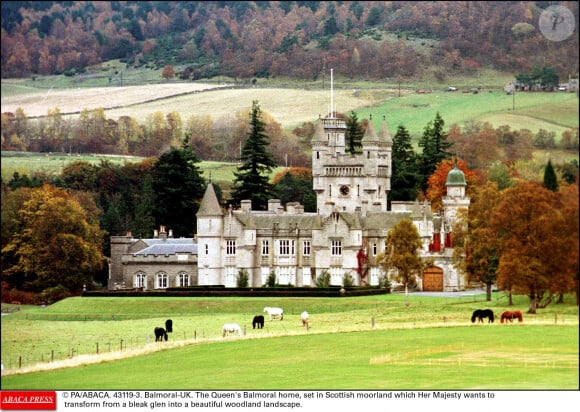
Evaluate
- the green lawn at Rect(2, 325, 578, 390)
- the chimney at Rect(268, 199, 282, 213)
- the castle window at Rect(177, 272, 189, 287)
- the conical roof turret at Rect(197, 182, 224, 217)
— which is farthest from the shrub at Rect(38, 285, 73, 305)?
the green lawn at Rect(2, 325, 578, 390)

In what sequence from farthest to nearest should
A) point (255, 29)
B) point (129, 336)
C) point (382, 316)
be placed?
point (255, 29) → point (382, 316) → point (129, 336)

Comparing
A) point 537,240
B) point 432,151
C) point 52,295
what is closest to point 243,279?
point 52,295

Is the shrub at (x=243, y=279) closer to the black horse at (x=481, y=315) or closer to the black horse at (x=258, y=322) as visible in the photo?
the black horse at (x=258, y=322)

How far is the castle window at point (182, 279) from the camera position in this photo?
222ft

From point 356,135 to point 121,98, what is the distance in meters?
12.8

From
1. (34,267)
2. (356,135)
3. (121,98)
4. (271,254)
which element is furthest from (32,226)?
(356,135)

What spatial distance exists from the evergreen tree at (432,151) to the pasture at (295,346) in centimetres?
1403

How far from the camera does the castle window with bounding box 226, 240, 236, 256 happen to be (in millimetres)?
67181

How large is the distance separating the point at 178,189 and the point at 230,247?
3.08 metres

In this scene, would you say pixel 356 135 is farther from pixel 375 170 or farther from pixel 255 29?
pixel 255 29

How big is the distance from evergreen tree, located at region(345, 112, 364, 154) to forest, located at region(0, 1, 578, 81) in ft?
18.0

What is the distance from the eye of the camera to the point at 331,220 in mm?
67438

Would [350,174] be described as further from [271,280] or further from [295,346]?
[295,346]

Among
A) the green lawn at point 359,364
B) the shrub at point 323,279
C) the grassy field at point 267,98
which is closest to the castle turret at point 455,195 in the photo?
the grassy field at point 267,98
